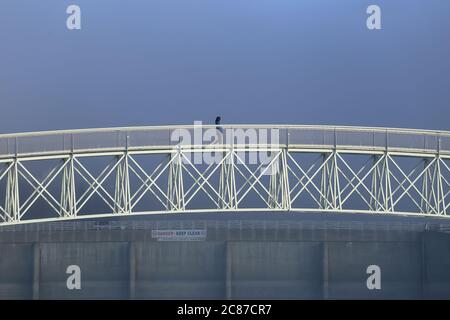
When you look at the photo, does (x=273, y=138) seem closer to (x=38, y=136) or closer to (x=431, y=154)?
(x=431, y=154)

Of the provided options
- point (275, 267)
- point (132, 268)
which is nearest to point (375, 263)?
point (275, 267)

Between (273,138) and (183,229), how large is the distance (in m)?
26.8

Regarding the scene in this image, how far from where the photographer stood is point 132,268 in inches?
2472

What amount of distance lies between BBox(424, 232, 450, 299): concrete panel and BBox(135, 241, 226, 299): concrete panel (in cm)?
1684

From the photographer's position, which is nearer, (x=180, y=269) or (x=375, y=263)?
(x=180, y=269)

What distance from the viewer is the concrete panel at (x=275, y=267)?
63.4 m

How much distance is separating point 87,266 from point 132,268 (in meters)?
3.99

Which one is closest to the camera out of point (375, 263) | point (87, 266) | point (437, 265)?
point (437, 265)

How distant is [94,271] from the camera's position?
63.6m

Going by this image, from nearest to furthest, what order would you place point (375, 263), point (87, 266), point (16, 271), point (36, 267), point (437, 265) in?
point (437, 265) < point (36, 267) < point (16, 271) < point (87, 266) < point (375, 263)

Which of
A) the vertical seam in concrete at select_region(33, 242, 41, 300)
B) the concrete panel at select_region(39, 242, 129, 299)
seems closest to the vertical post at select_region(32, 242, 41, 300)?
the vertical seam in concrete at select_region(33, 242, 41, 300)

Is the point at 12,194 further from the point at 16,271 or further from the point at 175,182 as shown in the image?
the point at 16,271
